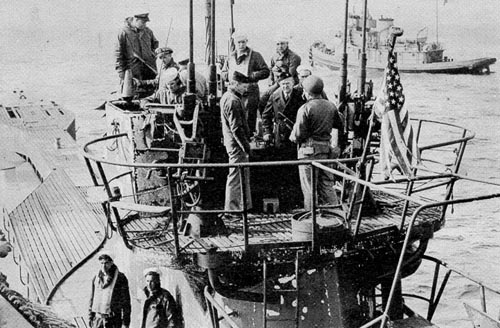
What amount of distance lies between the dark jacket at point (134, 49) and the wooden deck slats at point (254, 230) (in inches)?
154

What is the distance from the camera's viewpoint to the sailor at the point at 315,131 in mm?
7828

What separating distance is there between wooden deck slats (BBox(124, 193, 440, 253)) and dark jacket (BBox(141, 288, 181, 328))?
60cm

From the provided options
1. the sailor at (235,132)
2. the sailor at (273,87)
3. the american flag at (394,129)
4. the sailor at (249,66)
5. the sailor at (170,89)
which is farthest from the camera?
the sailor at (273,87)

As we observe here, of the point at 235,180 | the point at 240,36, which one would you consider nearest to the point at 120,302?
the point at 235,180

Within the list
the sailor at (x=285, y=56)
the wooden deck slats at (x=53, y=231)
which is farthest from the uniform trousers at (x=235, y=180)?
the wooden deck slats at (x=53, y=231)

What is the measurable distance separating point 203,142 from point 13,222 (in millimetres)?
8515

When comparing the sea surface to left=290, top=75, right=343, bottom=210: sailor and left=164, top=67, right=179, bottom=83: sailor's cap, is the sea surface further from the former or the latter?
left=290, top=75, right=343, bottom=210: sailor

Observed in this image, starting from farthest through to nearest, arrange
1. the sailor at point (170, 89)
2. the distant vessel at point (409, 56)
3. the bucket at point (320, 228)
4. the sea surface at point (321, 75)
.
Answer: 1. the distant vessel at point (409, 56)
2. the sea surface at point (321, 75)
3. the sailor at point (170, 89)
4. the bucket at point (320, 228)

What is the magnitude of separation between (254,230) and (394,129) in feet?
7.48

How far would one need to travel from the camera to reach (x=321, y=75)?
47.5 m

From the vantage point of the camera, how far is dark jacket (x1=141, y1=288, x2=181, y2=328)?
7305 mm

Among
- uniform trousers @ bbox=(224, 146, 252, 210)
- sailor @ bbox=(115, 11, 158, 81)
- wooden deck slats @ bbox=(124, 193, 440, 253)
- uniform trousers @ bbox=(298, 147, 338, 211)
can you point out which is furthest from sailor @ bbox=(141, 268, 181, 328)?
sailor @ bbox=(115, 11, 158, 81)

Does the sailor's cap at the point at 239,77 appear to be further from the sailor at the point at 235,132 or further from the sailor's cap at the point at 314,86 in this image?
the sailor's cap at the point at 314,86

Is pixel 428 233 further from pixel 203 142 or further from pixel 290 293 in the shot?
pixel 203 142
